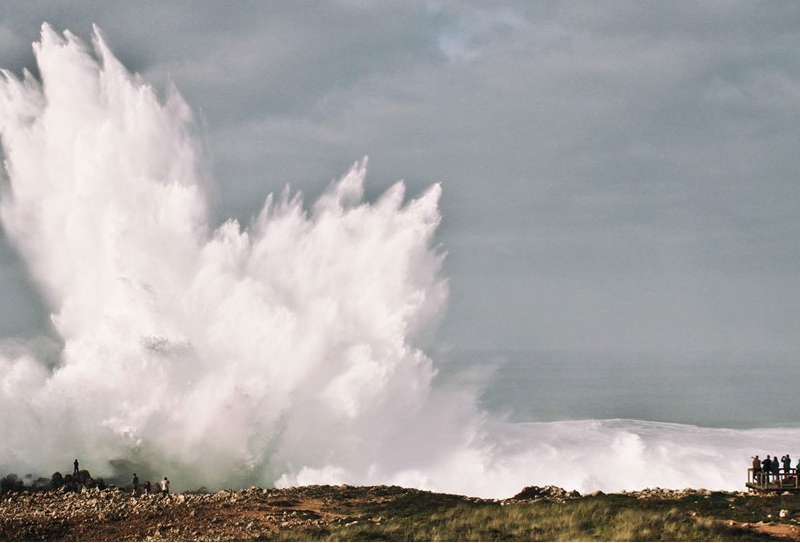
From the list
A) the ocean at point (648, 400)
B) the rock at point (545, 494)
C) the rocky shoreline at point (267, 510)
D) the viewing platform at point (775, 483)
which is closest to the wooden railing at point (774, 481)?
the viewing platform at point (775, 483)

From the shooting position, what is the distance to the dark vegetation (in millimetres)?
23188

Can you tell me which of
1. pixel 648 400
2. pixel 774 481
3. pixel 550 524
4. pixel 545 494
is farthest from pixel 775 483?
pixel 648 400

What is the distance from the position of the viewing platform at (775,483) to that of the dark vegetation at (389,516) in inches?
78.1

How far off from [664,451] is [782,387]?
124733mm

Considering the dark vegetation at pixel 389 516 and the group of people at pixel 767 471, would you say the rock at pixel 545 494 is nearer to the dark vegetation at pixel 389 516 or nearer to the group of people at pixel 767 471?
the dark vegetation at pixel 389 516

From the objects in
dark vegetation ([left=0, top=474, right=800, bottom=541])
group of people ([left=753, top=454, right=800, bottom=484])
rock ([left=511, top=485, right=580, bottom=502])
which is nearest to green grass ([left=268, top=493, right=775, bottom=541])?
dark vegetation ([left=0, top=474, right=800, bottom=541])

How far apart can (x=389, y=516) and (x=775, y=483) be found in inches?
586

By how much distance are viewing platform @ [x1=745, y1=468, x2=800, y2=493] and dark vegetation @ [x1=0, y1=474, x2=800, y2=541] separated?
1984 mm

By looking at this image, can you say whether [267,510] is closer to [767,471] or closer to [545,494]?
[545,494]

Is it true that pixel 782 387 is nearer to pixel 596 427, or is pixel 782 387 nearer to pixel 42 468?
pixel 596 427

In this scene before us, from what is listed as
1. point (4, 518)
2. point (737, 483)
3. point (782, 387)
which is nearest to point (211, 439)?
point (4, 518)

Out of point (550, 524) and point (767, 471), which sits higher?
point (767, 471)

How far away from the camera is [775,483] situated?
31.2 m

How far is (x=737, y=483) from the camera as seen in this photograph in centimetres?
5216
